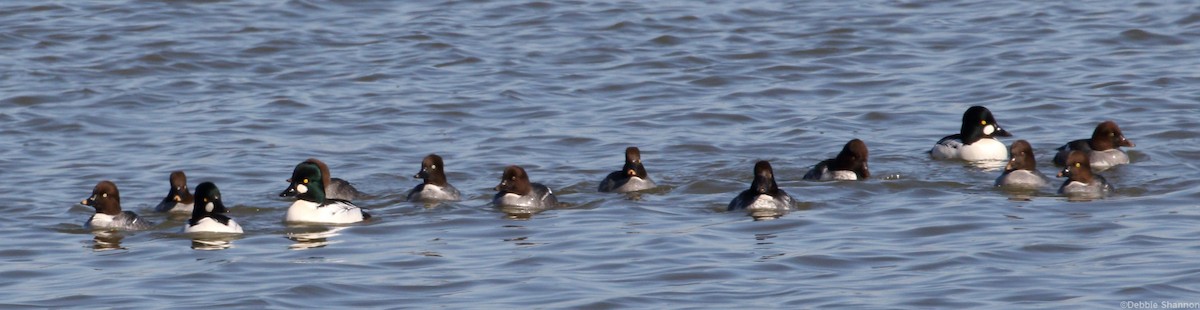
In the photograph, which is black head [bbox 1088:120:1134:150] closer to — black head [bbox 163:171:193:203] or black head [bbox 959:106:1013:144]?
black head [bbox 959:106:1013:144]

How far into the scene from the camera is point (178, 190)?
17281 millimetres

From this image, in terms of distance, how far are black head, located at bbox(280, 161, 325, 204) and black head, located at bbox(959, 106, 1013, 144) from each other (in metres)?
6.95

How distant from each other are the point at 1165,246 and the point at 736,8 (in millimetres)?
17809

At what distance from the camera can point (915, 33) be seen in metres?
29.4

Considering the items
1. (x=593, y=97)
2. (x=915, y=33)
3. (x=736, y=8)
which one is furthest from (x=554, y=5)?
(x=593, y=97)

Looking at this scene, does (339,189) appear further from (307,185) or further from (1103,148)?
(1103,148)

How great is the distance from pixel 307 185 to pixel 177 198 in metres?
1.20

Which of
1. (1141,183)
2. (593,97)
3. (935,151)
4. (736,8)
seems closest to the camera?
(1141,183)

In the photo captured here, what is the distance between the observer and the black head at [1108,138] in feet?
63.6

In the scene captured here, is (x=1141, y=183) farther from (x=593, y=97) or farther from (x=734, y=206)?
(x=593, y=97)

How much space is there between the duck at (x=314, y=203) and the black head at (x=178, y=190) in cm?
86

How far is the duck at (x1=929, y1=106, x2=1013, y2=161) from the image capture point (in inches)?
780

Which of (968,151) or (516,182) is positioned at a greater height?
(516,182)

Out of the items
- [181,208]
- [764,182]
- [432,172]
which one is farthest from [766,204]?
[181,208]
